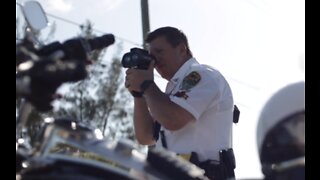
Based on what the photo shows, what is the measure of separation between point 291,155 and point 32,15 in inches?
35.3

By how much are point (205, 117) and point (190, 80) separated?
0.65 ft

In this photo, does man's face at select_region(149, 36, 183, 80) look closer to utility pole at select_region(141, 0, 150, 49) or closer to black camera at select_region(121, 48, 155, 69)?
black camera at select_region(121, 48, 155, 69)

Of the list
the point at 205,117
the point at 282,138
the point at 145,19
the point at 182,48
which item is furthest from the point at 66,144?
the point at 145,19

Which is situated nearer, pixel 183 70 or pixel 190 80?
pixel 190 80

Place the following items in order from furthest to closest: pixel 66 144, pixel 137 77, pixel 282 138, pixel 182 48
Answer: pixel 182 48
pixel 137 77
pixel 282 138
pixel 66 144

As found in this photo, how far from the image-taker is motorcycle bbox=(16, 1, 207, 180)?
143cm

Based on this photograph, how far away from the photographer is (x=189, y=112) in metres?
3.00

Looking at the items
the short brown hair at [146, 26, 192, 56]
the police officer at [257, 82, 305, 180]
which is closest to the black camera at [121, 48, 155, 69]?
the short brown hair at [146, 26, 192, 56]

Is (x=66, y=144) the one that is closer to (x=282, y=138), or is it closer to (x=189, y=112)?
(x=282, y=138)

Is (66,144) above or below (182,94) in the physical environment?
above

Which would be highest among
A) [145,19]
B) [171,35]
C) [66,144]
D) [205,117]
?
[66,144]

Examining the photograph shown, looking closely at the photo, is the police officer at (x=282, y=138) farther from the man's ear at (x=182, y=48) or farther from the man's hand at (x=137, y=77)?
the man's ear at (x=182, y=48)

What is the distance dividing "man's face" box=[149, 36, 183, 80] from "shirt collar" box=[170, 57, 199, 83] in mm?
38
